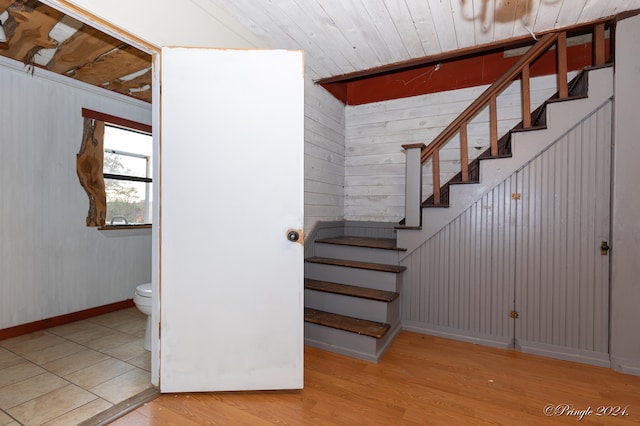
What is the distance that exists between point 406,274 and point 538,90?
6.81ft

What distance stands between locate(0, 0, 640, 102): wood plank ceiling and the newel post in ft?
2.80

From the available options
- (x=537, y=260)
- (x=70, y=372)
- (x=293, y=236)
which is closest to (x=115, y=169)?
(x=70, y=372)

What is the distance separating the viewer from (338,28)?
7.84ft

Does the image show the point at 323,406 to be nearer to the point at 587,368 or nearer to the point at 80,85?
the point at 587,368

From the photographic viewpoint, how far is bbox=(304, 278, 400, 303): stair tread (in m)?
2.53

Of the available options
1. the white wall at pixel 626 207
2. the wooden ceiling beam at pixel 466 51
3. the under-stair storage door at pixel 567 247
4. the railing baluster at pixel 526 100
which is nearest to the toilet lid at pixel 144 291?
the wooden ceiling beam at pixel 466 51

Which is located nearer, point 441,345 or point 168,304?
point 168,304

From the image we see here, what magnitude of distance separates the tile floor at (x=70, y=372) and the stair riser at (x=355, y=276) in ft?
4.99

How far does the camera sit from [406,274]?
2873mm

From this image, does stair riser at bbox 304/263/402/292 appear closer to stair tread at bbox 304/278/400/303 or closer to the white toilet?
stair tread at bbox 304/278/400/303

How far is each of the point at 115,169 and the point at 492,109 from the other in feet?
12.5

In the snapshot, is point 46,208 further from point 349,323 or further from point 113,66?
point 349,323

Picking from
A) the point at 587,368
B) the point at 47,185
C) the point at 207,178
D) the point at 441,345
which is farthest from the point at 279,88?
the point at 587,368

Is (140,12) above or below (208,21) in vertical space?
below
